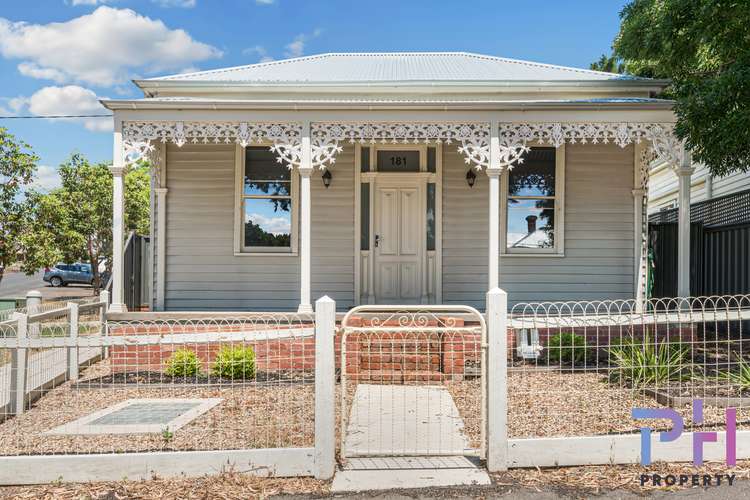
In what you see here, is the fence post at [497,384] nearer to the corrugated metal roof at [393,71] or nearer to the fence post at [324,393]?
the fence post at [324,393]

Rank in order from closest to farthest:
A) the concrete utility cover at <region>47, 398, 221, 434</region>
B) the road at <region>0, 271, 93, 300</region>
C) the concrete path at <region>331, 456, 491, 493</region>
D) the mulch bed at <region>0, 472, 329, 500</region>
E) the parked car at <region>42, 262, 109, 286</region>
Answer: the mulch bed at <region>0, 472, 329, 500</region>
the concrete path at <region>331, 456, 491, 493</region>
the concrete utility cover at <region>47, 398, 221, 434</region>
the road at <region>0, 271, 93, 300</region>
the parked car at <region>42, 262, 109, 286</region>

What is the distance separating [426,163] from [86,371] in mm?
6306

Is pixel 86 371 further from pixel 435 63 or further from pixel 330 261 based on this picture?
pixel 435 63

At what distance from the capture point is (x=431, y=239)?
10.1m

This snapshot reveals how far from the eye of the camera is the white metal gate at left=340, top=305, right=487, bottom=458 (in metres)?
4.33

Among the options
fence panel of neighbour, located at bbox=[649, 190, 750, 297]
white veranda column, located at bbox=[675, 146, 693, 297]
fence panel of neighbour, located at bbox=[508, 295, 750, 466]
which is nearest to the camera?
fence panel of neighbour, located at bbox=[508, 295, 750, 466]

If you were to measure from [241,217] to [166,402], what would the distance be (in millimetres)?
4536

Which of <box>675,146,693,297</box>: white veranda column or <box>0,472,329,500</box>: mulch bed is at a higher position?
<box>675,146,693,297</box>: white veranda column

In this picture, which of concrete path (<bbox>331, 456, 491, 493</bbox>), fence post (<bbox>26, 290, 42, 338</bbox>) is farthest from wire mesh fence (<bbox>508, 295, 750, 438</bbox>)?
fence post (<bbox>26, 290, 42, 338</bbox>)

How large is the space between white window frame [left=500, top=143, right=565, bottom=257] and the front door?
4.74 feet

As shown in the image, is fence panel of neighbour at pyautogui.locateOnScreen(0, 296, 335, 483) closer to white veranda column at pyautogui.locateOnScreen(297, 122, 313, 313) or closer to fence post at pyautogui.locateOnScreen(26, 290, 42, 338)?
fence post at pyautogui.locateOnScreen(26, 290, 42, 338)

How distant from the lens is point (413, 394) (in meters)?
6.46

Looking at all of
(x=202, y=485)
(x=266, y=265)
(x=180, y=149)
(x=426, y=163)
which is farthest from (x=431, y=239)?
(x=202, y=485)

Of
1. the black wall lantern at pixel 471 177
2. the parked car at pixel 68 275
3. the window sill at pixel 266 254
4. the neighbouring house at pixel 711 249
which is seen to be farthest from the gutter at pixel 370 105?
the parked car at pixel 68 275
